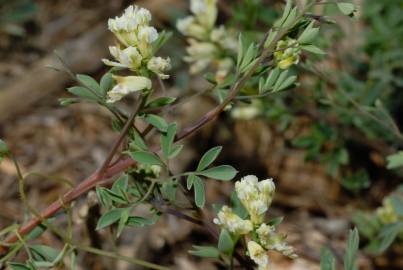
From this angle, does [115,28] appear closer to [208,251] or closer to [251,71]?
[251,71]

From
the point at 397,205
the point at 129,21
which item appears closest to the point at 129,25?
the point at 129,21

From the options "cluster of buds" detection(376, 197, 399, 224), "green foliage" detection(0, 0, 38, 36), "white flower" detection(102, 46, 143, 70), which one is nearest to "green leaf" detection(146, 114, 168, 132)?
"white flower" detection(102, 46, 143, 70)

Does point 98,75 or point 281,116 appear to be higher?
point 281,116

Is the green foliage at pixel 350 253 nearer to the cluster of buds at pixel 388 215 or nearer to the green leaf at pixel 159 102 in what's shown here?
the green leaf at pixel 159 102

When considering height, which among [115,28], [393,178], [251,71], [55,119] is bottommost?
[393,178]

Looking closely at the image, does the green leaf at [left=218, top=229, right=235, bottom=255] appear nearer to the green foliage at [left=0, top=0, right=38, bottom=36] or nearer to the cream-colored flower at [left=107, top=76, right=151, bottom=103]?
the cream-colored flower at [left=107, top=76, right=151, bottom=103]

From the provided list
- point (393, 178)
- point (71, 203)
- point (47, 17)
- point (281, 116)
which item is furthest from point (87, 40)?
point (71, 203)

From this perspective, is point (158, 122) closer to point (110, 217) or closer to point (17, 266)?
point (110, 217)
